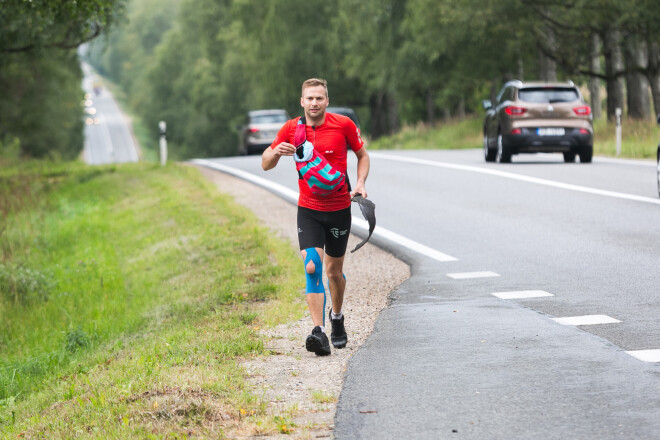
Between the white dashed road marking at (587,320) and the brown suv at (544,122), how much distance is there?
1523 cm

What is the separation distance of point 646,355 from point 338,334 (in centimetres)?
194

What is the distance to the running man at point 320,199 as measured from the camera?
662 cm

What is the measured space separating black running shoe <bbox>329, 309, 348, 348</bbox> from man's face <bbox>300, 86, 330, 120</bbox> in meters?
1.34

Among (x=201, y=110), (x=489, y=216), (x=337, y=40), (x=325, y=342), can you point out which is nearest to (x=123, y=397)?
(x=325, y=342)

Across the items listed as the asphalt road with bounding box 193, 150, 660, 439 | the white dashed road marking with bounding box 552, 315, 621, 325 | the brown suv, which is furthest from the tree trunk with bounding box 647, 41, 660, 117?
the white dashed road marking with bounding box 552, 315, 621, 325

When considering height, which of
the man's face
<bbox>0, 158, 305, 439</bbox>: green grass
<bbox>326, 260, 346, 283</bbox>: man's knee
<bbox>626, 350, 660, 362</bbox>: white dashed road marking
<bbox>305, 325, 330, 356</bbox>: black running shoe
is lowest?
<bbox>0, 158, 305, 439</bbox>: green grass

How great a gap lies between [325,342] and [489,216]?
299 inches

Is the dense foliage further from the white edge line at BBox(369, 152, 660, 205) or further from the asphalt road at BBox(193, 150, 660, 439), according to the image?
the white edge line at BBox(369, 152, 660, 205)

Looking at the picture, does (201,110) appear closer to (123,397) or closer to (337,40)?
(337,40)

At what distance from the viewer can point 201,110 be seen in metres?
84.1

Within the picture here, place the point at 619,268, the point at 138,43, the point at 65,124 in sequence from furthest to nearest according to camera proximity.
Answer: the point at 138,43
the point at 65,124
the point at 619,268

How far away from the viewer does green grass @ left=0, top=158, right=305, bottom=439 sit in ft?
18.7

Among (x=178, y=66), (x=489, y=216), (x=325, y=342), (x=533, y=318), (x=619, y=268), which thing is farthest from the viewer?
(x=178, y=66)

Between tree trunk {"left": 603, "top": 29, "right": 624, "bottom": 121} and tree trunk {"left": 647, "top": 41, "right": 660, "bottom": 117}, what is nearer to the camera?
tree trunk {"left": 647, "top": 41, "right": 660, "bottom": 117}
